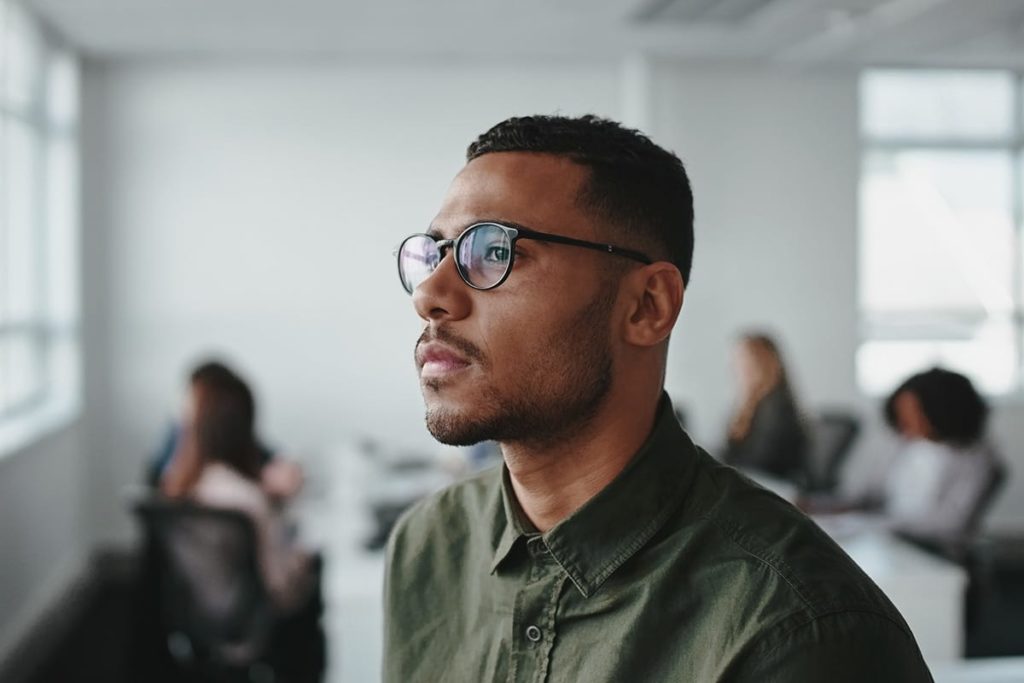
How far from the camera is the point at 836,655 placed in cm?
93

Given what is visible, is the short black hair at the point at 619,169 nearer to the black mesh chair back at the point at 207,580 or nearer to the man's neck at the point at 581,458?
the man's neck at the point at 581,458

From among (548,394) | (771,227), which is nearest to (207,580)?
(548,394)

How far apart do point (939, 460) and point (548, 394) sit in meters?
3.67

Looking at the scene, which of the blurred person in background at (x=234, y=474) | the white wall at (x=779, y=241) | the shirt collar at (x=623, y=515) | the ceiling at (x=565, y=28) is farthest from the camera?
the white wall at (x=779, y=241)

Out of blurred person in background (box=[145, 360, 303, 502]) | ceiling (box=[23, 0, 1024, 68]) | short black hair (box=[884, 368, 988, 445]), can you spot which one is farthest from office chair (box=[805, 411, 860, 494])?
blurred person in background (box=[145, 360, 303, 502])

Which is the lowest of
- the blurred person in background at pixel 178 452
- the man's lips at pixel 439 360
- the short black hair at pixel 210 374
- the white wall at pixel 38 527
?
the white wall at pixel 38 527

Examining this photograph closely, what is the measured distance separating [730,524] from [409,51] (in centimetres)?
563

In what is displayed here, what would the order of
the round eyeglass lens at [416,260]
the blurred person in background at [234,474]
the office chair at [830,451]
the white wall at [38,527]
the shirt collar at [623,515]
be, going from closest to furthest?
the shirt collar at [623,515] → the round eyeglass lens at [416,260] → the blurred person in background at [234,474] → the white wall at [38,527] → the office chair at [830,451]

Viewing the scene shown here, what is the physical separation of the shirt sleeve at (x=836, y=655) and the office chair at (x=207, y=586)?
8.32 feet

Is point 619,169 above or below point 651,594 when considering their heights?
above

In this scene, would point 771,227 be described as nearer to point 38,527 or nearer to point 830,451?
point 830,451

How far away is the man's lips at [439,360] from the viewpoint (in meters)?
1.15

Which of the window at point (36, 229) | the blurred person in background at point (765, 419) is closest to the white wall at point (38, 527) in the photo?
the window at point (36, 229)

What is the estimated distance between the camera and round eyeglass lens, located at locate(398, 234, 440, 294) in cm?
121
